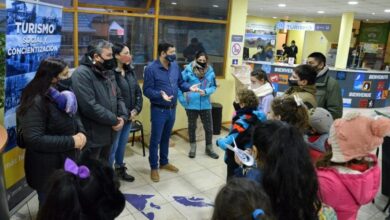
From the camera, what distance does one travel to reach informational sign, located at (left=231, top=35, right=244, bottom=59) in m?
5.26

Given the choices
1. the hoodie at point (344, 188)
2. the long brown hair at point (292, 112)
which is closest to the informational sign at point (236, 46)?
the long brown hair at point (292, 112)

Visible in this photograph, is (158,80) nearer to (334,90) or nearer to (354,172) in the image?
(334,90)

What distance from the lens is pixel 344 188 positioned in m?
1.46

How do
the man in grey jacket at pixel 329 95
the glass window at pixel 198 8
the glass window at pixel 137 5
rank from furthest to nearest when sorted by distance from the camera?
the glass window at pixel 198 8 < the glass window at pixel 137 5 < the man in grey jacket at pixel 329 95

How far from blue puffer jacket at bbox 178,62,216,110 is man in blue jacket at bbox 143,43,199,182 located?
1.53 ft

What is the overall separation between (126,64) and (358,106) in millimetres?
7202

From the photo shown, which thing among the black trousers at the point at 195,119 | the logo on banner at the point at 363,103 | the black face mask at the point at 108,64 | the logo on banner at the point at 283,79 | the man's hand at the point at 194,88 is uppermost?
the black face mask at the point at 108,64

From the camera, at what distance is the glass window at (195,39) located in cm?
484

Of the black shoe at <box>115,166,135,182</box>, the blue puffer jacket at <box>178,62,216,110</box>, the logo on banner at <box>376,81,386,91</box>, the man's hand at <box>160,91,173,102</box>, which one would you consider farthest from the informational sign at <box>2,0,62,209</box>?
the logo on banner at <box>376,81,386,91</box>

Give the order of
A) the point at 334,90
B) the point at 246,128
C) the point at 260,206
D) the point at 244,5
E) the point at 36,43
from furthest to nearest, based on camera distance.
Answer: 1. the point at 244,5
2. the point at 334,90
3. the point at 36,43
4. the point at 246,128
5. the point at 260,206

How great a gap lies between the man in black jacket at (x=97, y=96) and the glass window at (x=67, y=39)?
1449 millimetres

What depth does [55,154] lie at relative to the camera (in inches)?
83.7

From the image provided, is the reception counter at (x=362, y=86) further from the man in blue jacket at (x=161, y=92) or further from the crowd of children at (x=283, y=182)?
the crowd of children at (x=283, y=182)

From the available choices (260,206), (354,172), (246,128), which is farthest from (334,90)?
(260,206)
